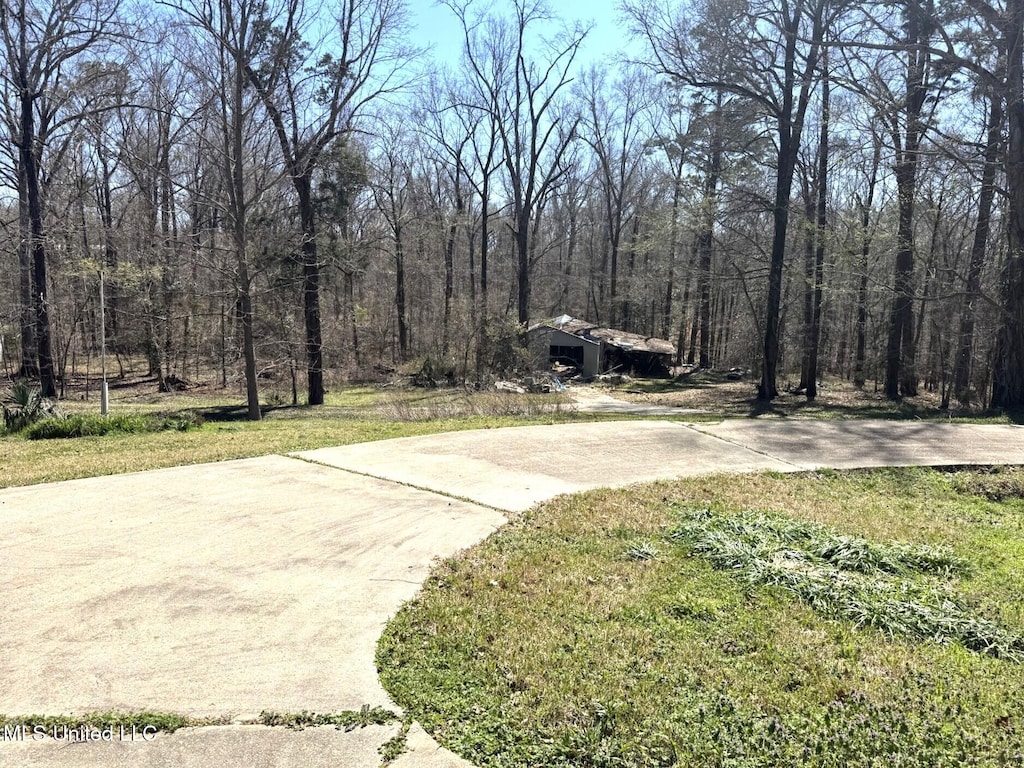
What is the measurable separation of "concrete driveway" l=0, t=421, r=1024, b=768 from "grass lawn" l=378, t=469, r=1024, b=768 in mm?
331

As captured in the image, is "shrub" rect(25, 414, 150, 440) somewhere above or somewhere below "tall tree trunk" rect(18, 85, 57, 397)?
below

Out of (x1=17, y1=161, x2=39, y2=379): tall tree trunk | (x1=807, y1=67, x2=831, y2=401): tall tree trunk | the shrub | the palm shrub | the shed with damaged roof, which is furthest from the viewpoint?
the shed with damaged roof

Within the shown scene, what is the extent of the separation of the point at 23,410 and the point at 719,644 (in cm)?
1130

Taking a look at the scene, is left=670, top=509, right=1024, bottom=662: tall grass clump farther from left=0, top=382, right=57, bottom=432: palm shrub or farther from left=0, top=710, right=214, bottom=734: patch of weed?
left=0, top=382, right=57, bottom=432: palm shrub

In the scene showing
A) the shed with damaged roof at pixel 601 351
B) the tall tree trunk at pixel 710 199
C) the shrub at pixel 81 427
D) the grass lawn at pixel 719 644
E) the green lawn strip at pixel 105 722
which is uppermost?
the tall tree trunk at pixel 710 199

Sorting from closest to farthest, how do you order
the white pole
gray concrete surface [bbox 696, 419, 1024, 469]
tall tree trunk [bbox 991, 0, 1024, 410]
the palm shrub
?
gray concrete surface [bbox 696, 419, 1024, 469] < the palm shrub < the white pole < tall tree trunk [bbox 991, 0, 1024, 410]

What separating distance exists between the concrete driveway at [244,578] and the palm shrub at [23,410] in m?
4.99

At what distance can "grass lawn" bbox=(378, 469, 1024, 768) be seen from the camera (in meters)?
2.56

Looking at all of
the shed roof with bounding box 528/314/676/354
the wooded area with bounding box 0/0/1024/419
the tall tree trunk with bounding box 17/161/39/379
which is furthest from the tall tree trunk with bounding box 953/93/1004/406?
the tall tree trunk with bounding box 17/161/39/379

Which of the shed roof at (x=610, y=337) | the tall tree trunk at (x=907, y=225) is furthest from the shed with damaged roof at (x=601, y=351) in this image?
the tall tree trunk at (x=907, y=225)

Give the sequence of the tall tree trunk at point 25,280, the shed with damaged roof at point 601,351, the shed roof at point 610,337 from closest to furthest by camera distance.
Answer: the tall tree trunk at point 25,280, the shed with damaged roof at point 601,351, the shed roof at point 610,337

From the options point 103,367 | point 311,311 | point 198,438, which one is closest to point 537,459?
point 198,438

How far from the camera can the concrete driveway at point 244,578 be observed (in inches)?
101

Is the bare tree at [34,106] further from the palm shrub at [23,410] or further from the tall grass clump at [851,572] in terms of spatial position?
the tall grass clump at [851,572]
